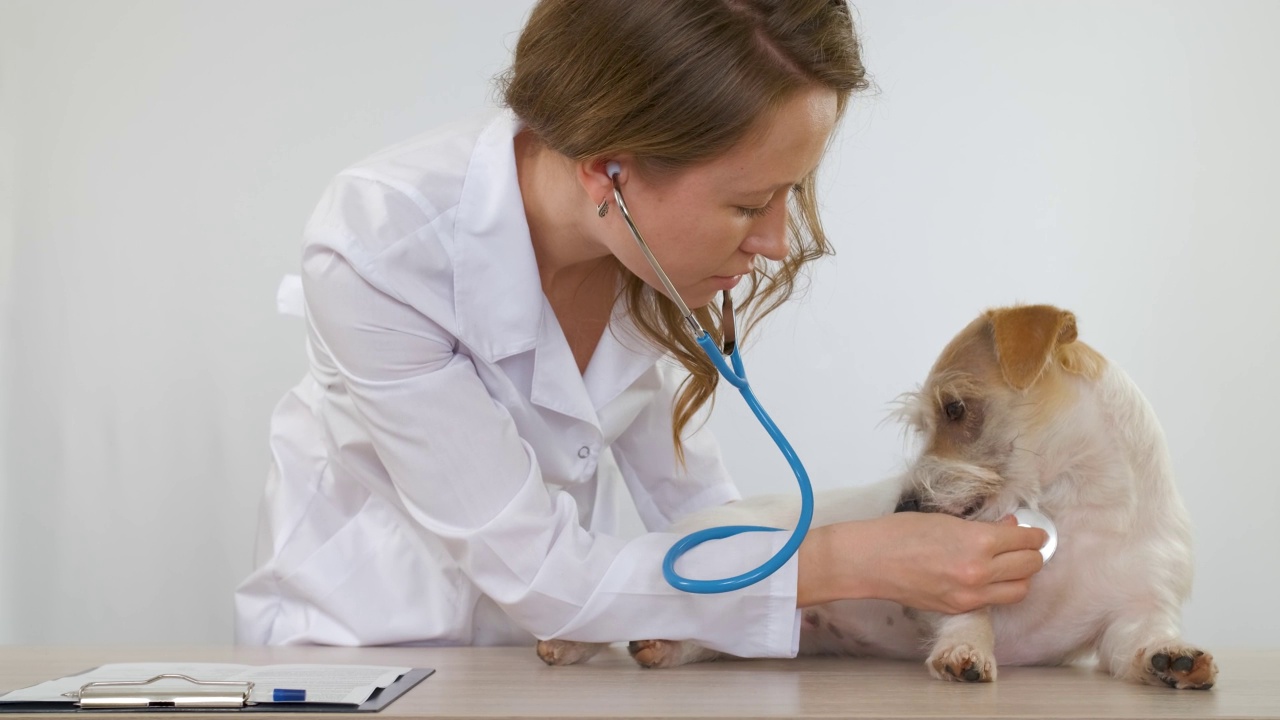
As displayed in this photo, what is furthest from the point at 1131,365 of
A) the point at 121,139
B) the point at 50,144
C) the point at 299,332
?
the point at 50,144

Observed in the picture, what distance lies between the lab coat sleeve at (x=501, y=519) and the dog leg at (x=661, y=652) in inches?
1.3

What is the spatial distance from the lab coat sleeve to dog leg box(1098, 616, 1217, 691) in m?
0.42

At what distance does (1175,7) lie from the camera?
273 cm

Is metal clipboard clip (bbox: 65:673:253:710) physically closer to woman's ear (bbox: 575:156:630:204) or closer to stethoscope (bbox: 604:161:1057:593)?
stethoscope (bbox: 604:161:1057:593)

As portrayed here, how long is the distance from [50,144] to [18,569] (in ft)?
3.78

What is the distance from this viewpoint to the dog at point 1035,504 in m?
1.45

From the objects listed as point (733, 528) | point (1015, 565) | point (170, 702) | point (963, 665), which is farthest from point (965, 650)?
point (170, 702)

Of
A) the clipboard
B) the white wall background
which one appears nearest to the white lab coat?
the clipboard

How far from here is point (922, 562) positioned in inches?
53.9

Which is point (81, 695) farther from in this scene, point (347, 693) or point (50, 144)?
point (50, 144)

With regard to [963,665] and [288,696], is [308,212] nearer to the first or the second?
[288,696]

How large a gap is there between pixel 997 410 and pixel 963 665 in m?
0.50

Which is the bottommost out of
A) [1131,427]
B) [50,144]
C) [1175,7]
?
[1131,427]

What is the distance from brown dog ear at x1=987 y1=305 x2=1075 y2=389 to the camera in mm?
1606
